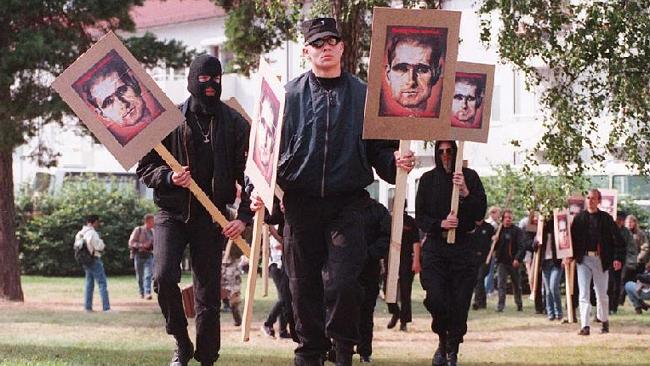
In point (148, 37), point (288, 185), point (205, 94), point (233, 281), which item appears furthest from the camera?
point (148, 37)

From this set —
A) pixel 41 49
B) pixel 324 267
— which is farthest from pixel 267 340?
pixel 324 267

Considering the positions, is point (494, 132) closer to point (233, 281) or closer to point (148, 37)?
point (148, 37)

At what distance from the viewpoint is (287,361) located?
50.9 ft

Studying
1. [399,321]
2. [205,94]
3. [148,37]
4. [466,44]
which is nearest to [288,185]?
[205,94]

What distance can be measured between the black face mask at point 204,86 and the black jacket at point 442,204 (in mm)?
3604

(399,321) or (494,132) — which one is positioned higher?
(494,132)

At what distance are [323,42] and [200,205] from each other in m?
2.05

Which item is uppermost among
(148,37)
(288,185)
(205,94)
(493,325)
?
(148,37)

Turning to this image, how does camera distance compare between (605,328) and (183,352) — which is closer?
(183,352)

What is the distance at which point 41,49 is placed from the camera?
2753cm

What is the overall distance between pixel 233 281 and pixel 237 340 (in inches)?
125

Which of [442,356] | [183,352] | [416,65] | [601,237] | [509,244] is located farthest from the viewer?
[509,244]

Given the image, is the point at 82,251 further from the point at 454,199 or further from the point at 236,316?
the point at 454,199

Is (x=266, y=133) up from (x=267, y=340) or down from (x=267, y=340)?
up
